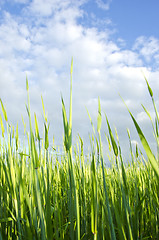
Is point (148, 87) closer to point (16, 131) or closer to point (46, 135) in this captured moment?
point (46, 135)

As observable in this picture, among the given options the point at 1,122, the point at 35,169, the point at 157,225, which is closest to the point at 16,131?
the point at 1,122

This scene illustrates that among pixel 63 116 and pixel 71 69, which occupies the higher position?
pixel 71 69

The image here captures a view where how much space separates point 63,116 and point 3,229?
0.68 metres

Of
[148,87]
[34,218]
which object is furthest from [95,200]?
[148,87]

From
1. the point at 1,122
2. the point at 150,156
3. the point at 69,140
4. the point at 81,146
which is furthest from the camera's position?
the point at 81,146

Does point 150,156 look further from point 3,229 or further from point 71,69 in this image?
point 3,229

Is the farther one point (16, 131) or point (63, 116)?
point (16, 131)

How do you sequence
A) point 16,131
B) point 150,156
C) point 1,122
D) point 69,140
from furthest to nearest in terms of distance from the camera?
point 16,131 < point 1,122 < point 69,140 < point 150,156

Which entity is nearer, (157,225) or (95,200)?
(95,200)

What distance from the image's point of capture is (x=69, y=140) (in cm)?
56

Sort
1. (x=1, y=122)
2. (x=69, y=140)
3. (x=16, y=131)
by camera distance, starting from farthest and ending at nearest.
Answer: (x=16, y=131) → (x=1, y=122) → (x=69, y=140)

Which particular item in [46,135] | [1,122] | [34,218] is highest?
[1,122]

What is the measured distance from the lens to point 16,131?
3.28 ft

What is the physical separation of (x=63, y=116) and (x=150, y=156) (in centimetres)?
26
